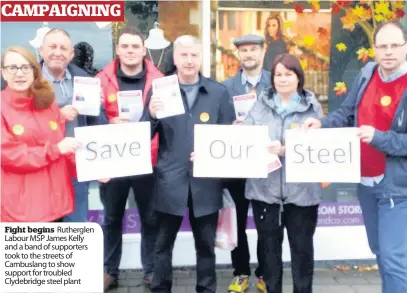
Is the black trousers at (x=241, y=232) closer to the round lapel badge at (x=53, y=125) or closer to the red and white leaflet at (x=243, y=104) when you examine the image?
the red and white leaflet at (x=243, y=104)

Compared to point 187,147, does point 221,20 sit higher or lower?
higher

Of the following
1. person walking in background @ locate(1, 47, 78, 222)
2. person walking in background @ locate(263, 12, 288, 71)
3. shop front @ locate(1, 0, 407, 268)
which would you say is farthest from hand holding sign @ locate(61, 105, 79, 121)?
person walking in background @ locate(263, 12, 288, 71)

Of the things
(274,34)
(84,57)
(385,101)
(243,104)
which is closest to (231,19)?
(274,34)

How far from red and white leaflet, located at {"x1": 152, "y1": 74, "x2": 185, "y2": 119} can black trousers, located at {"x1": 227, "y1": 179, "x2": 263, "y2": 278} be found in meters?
0.79

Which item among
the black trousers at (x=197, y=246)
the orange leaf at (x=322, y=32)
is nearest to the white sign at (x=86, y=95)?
the black trousers at (x=197, y=246)

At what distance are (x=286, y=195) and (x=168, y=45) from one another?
5.80ft

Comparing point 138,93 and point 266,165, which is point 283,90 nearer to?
point 266,165

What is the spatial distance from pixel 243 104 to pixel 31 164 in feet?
4.92

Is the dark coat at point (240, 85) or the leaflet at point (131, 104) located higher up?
the dark coat at point (240, 85)

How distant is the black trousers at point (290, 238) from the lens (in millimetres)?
3729

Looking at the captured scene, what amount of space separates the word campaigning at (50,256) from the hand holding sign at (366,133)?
1.60 metres

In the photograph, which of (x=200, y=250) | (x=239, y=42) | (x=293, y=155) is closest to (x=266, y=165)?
(x=293, y=155)

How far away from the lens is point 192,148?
380 cm

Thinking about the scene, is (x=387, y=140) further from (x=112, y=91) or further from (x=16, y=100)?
(x=16, y=100)
